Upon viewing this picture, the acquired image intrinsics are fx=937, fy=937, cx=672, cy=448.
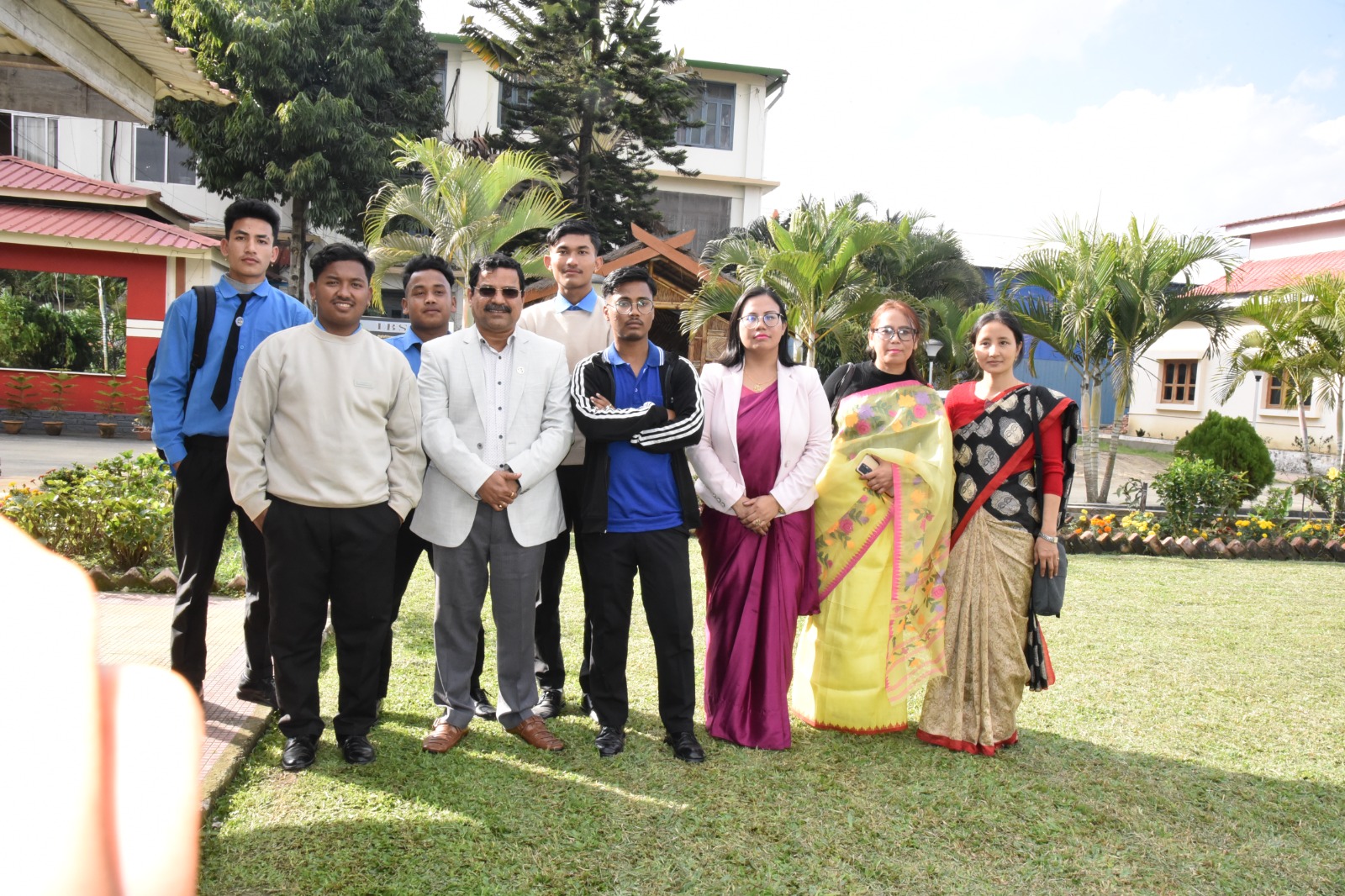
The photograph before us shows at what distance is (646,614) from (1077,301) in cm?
893

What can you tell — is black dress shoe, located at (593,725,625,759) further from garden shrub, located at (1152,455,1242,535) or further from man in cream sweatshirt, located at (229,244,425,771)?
garden shrub, located at (1152,455,1242,535)

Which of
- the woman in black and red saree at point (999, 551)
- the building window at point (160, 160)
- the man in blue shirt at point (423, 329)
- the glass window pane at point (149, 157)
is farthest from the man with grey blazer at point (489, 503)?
the glass window pane at point (149, 157)

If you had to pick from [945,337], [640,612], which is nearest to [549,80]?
[945,337]

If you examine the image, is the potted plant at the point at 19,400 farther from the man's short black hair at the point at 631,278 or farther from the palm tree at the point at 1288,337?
the palm tree at the point at 1288,337

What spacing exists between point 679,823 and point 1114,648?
3.74 metres

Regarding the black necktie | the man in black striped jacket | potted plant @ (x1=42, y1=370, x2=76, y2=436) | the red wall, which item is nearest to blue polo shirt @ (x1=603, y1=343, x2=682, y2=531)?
Result: the man in black striped jacket

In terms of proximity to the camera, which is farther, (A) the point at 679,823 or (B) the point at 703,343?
(B) the point at 703,343

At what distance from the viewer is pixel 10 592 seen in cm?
52

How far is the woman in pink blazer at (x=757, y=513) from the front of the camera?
3.91 meters

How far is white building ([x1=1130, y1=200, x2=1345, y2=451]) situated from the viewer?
71.1 feet

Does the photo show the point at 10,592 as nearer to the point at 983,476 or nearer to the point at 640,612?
the point at 983,476

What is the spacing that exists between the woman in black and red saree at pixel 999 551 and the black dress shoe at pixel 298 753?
2482 mm

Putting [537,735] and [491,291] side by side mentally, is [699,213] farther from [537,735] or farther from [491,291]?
[537,735]

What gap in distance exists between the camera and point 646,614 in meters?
3.80
